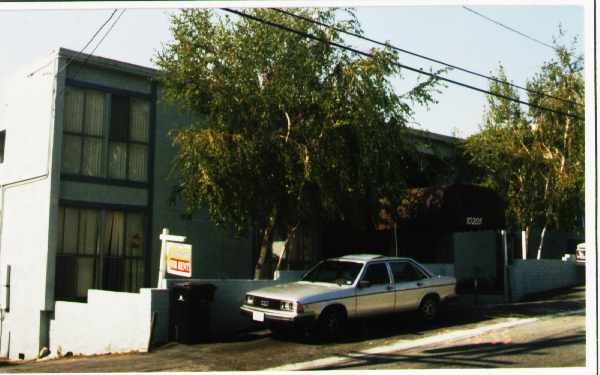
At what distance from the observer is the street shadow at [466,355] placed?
10742 millimetres

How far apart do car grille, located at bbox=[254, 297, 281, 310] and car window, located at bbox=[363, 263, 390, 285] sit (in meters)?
1.97

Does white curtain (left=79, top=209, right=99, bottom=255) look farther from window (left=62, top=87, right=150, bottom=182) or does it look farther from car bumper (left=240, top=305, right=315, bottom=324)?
car bumper (left=240, top=305, right=315, bottom=324)

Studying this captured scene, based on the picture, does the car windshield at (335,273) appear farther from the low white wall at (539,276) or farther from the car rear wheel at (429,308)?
the low white wall at (539,276)

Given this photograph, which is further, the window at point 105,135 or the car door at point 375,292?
the window at point 105,135

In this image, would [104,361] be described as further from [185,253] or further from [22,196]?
[22,196]

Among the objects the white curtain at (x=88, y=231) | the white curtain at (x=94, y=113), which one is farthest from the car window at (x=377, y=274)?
the white curtain at (x=94, y=113)

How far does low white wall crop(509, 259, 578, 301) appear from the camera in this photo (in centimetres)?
1968

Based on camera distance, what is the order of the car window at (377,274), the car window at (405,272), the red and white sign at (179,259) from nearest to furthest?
1. the car window at (377,274)
2. the red and white sign at (179,259)
3. the car window at (405,272)

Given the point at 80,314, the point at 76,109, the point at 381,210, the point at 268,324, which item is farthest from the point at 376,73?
the point at 80,314

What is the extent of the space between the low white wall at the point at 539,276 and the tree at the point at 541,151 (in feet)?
5.22

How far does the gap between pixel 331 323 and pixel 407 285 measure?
7.26 ft

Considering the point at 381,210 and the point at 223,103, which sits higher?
the point at 223,103

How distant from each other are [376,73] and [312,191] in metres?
3.12

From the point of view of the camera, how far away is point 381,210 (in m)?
19.0
